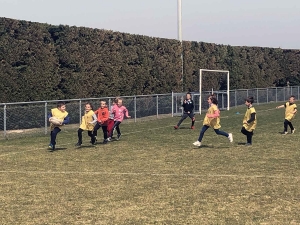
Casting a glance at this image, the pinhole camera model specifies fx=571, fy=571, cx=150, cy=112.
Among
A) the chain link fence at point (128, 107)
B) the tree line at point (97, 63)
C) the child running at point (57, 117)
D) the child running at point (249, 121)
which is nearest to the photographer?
the child running at point (57, 117)

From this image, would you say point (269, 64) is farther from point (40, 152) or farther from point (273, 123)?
point (40, 152)

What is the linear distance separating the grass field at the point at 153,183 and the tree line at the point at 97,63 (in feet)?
25.9

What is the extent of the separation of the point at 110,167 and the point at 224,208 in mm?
5001

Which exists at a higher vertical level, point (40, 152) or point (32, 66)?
point (32, 66)

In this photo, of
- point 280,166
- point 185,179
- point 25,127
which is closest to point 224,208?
point 185,179

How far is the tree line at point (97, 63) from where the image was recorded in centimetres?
2558

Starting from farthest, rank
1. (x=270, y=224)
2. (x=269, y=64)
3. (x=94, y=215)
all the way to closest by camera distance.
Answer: (x=269, y=64), (x=94, y=215), (x=270, y=224)

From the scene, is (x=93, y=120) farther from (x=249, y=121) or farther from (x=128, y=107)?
(x=128, y=107)

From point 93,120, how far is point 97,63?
1397 cm

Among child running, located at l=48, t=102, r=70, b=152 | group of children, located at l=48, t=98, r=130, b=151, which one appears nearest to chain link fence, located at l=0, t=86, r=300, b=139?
group of children, located at l=48, t=98, r=130, b=151

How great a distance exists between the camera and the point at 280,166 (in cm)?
1273

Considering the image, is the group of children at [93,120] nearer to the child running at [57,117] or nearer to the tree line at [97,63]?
the child running at [57,117]

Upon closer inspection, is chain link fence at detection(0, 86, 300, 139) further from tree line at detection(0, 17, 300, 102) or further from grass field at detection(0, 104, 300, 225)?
grass field at detection(0, 104, 300, 225)

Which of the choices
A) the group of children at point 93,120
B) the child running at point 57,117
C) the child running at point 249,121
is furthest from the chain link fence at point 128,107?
the child running at point 249,121
